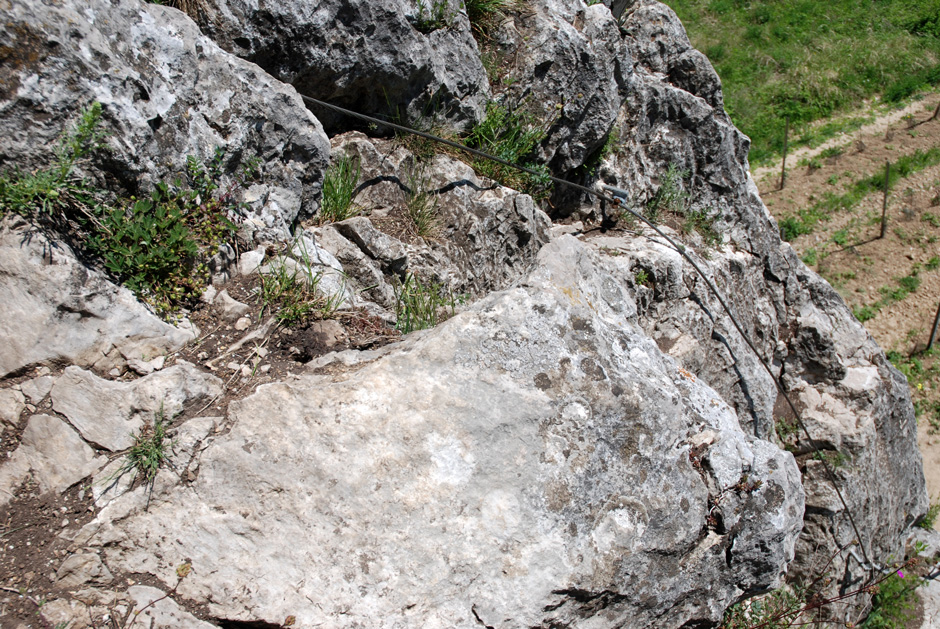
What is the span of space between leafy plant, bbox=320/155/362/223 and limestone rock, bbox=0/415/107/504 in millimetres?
2079

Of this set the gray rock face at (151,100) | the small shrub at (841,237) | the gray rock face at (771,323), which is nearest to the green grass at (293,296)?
the gray rock face at (151,100)

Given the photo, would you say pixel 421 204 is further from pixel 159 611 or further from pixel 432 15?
pixel 159 611

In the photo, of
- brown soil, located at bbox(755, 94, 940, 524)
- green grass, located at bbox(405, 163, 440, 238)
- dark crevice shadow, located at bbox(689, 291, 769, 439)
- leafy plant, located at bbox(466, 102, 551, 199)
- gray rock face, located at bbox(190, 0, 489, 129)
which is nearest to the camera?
gray rock face, located at bbox(190, 0, 489, 129)

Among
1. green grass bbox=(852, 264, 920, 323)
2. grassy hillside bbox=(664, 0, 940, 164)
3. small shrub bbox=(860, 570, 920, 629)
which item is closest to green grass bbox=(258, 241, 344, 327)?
small shrub bbox=(860, 570, 920, 629)

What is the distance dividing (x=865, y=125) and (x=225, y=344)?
61.9ft

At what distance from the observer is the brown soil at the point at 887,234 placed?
503 inches

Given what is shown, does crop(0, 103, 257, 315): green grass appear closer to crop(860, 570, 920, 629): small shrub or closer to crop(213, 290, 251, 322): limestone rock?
crop(213, 290, 251, 322): limestone rock

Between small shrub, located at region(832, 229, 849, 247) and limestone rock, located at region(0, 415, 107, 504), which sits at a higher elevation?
limestone rock, located at region(0, 415, 107, 504)

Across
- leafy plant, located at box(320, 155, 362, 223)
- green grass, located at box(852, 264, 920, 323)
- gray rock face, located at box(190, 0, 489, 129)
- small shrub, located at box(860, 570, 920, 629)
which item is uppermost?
gray rock face, located at box(190, 0, 489, 129)

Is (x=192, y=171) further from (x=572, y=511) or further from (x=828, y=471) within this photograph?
(x=828, y=471)

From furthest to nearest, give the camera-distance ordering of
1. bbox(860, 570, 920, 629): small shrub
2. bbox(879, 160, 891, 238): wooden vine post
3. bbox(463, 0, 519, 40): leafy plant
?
bbox(879, 160, 891, 238): wooden vine post → bbox(860, 570, 920, 629): small shrub → bbox(463, 0, 519, 40): leafy plant

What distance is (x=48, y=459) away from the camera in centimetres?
235

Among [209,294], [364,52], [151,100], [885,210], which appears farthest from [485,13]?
[885,210]

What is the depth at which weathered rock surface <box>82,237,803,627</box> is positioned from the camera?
7.77ft
